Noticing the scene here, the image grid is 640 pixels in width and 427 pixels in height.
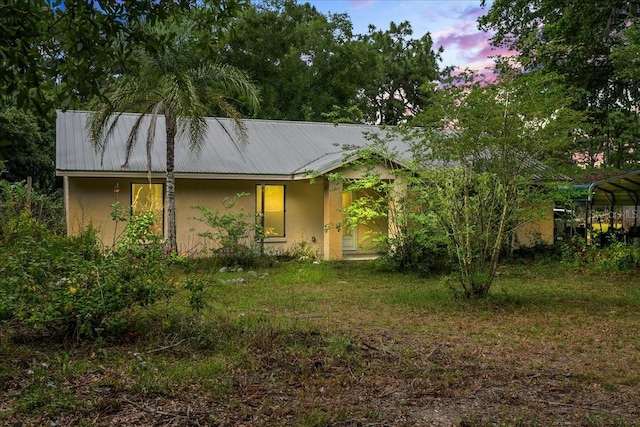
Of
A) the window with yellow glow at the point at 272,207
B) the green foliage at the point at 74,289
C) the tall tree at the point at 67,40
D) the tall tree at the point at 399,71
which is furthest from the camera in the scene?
the tall tree at the point at 399,71

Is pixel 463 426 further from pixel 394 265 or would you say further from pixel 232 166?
pixel 232 166

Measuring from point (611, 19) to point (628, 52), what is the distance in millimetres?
3779

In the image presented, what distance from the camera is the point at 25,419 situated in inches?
153

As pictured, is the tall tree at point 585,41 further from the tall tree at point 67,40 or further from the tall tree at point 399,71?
the tall tree at point 67,40

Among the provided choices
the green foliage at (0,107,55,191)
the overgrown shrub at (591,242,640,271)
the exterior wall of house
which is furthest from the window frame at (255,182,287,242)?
the green foliage at (0,107,55,191)

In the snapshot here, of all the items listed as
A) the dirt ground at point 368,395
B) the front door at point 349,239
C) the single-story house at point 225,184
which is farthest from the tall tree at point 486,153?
the front door at point 349,239

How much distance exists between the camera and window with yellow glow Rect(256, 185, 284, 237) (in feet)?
54.7

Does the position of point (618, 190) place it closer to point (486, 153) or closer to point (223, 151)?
point (486, 153)

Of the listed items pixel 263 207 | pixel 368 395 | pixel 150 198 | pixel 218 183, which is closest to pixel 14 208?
pixel 150 198

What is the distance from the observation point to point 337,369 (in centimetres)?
536

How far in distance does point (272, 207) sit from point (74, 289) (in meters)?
11.5

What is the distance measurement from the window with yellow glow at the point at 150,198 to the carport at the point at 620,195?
1131 centimetres

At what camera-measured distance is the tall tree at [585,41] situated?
17797mm

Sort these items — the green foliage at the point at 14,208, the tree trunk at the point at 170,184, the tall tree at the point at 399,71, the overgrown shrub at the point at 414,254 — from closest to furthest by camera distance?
1. the green foliage at the point at 14,208
2. the overgrown shrub at the point at 414,254
3. the tree trunk at the point at 170,184
4. the tall tree at the point at 399,71
